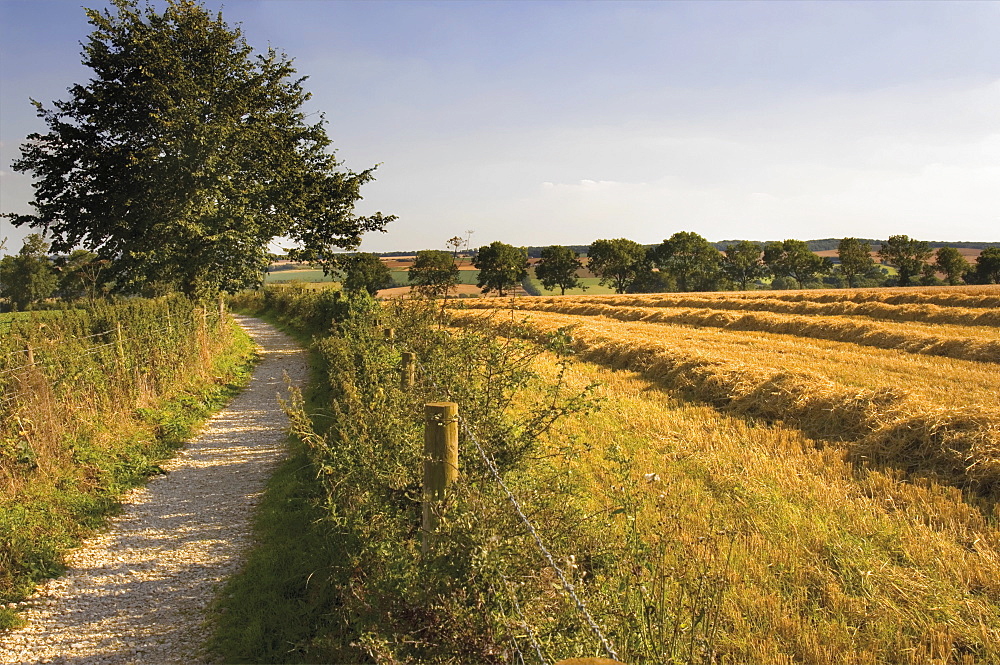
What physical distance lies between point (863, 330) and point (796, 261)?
87783mm

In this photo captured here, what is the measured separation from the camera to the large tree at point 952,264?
288ft

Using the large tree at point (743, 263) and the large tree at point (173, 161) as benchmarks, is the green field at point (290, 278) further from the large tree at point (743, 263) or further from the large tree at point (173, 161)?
the large tree at point (743, 263)

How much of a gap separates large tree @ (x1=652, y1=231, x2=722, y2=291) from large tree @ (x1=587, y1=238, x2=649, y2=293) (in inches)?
147

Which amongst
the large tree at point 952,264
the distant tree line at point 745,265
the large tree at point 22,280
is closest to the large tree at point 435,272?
the distant tree line at point 745,265

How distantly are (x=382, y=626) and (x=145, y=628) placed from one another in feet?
8.80

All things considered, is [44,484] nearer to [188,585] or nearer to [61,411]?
[61,411]

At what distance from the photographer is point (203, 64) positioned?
20156 mm

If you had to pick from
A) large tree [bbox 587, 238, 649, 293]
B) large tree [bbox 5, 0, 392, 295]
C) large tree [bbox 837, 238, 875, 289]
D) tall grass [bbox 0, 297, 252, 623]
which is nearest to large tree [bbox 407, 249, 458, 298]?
tall grass [bbox 0, 297, 252, 623]

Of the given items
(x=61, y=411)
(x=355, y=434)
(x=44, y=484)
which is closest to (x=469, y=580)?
(x=355, y=434)

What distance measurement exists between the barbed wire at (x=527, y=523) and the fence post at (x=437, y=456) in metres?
0.15

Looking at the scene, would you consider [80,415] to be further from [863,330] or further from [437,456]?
[863,330]

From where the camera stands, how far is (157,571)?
18.1 feet

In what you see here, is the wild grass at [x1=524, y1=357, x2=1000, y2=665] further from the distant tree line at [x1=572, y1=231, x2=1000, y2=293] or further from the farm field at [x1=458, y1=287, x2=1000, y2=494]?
the distant tree line at [x1=572, y1=231, x2=1000, y2=293]

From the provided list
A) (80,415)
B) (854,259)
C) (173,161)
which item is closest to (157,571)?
(80,415)
